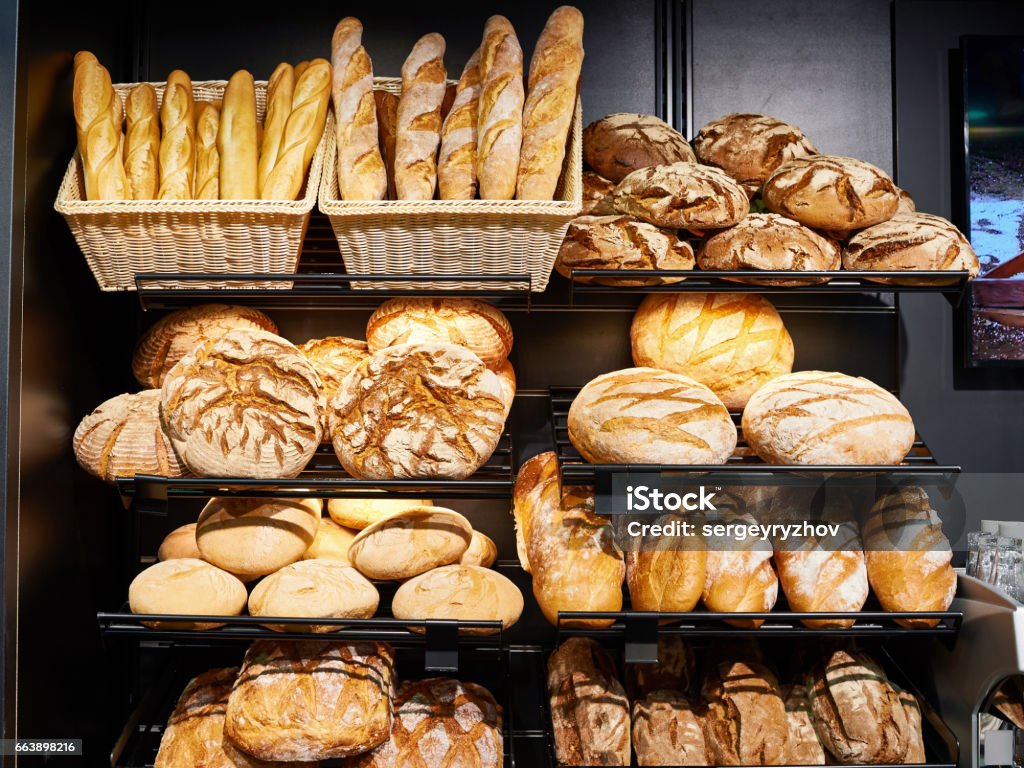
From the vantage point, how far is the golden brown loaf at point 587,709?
174cm

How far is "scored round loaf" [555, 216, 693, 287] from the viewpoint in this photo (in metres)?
1.80

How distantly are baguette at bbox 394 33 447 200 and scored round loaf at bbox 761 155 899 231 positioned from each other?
2.43 ft

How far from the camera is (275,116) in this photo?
1.82m

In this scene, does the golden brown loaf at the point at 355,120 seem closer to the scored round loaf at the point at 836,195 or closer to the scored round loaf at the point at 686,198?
the scored round loaf at the point at 686,198

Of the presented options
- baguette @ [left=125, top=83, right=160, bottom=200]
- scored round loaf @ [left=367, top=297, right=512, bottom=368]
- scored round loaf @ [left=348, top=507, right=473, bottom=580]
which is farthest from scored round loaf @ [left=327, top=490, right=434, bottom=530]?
baguette @ [left=125, top=83, right=160, bottom=200]

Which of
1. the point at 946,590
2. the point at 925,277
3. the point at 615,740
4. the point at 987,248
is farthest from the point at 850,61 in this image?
the point at 615,740

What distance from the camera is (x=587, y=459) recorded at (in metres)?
1.75

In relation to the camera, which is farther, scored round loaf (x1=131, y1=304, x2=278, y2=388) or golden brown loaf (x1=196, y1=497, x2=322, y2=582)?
scored round loaf (x1=131, y1=304, x2=278, y2=388)

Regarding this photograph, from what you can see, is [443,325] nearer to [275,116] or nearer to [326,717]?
[275,116]

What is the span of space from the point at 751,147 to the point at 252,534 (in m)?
1.37

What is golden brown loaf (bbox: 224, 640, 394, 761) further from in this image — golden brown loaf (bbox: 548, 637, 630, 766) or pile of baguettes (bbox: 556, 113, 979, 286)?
pile of baguettes (bbox: 556, 113, 979, 286)

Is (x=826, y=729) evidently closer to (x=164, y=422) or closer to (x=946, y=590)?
(x=946, y=590)

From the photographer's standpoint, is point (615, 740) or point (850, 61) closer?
point (615, 740)

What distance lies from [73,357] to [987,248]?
6.86 ft
